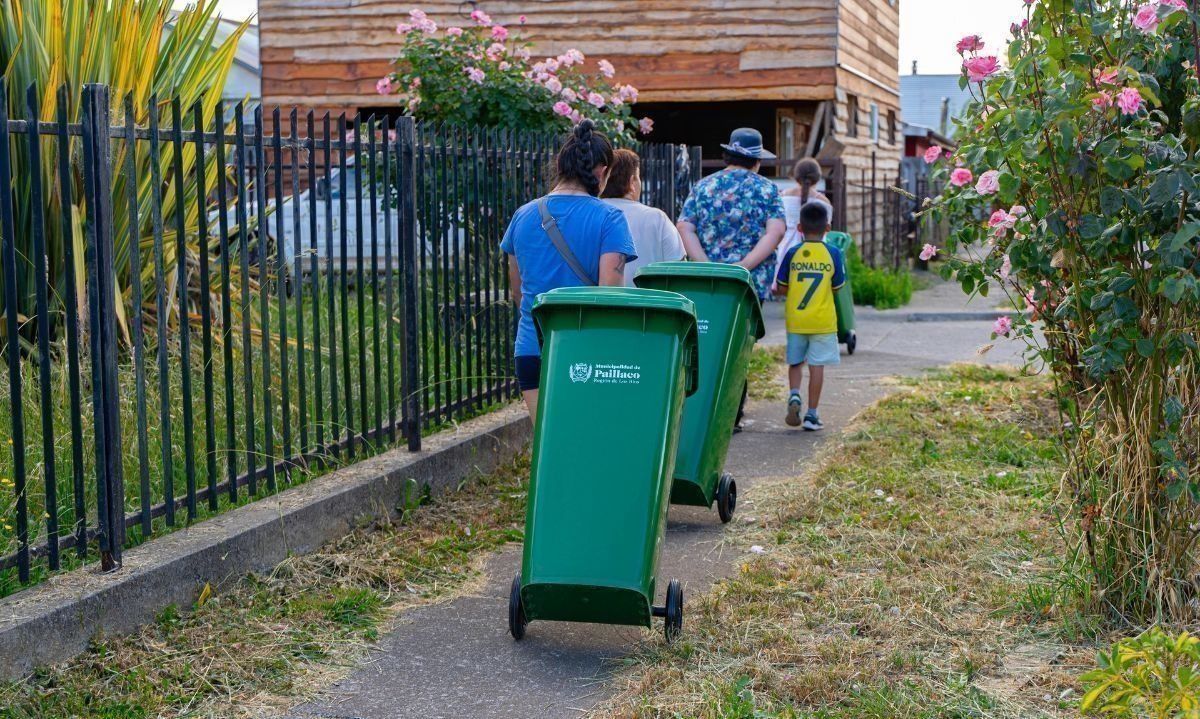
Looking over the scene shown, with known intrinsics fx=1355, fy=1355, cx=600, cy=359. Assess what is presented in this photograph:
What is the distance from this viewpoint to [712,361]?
5.73m

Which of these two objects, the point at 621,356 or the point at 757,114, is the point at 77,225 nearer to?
the point at 621,356

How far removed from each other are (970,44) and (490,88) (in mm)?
6222

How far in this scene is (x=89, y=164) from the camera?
165 inches

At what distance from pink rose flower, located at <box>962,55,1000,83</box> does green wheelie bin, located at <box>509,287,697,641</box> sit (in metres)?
1.10

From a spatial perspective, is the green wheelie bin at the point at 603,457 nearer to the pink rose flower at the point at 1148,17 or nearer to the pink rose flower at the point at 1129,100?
the pink rose flower at the point at 1129,100

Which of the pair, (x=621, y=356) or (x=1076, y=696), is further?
(x=621, y=356)

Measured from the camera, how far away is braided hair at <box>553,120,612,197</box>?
513 centimetres

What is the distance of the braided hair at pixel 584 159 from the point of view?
5133 mm

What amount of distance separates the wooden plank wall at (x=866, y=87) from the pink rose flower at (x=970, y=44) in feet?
44.2

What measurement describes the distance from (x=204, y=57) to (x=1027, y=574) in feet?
17.0

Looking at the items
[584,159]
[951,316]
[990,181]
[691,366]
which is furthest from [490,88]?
[951,316]

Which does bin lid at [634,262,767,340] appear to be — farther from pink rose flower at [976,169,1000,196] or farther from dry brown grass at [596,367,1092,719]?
pink rose flower at [976,169,1000,196]

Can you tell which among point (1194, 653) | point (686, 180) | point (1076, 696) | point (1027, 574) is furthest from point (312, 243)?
point (686, 180)

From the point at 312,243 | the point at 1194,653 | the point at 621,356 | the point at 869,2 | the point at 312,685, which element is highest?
the point at 869,2
